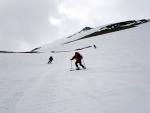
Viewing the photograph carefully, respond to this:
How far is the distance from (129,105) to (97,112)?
3.56 feet

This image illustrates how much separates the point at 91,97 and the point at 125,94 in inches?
52.1

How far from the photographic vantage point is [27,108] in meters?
6.39

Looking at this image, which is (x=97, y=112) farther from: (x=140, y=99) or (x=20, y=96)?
(x=20, y=96)

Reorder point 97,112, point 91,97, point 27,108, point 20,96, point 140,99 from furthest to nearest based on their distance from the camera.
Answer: point 20,96
point 91,97
point 27,108
point 140,99
point 97,112

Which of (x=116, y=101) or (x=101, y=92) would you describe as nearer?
(x=116, y=101)

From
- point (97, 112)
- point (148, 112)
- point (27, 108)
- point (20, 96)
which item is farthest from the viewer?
point (20, 96)

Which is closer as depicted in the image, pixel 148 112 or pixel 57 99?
pixel 148 112

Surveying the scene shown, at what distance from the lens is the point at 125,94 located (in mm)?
6617

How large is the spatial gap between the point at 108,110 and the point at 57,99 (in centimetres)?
242

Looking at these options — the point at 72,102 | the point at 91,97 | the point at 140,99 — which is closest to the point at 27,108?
the point at 72,102

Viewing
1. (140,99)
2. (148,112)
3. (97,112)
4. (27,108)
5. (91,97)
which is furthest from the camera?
(91,97)

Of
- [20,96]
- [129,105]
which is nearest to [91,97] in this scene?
[129,105]

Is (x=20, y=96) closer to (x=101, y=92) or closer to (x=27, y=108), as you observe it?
(x=27, y=108)

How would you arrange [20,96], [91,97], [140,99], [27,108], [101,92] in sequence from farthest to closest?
[20,96] < [101,92] < [91,97] < [27,108] < [140,99]
